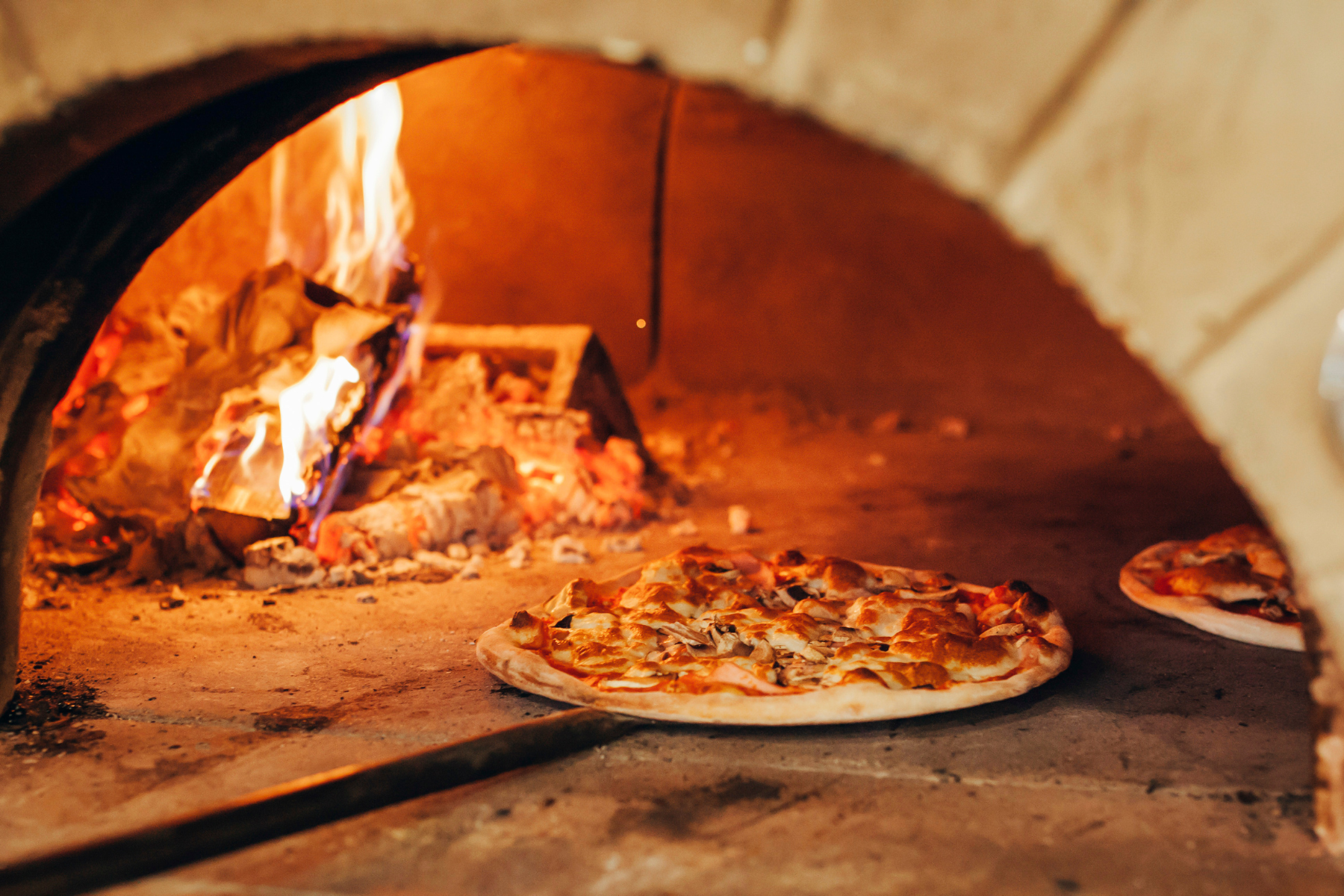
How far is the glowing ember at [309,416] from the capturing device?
13.4 ft

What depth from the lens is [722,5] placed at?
1538 millimetres

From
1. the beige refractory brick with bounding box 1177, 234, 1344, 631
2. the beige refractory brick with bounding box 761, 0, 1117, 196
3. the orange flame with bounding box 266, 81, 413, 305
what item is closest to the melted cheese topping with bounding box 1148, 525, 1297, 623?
the beige refractory brick with bounding box 1177, 234, 1344, 631

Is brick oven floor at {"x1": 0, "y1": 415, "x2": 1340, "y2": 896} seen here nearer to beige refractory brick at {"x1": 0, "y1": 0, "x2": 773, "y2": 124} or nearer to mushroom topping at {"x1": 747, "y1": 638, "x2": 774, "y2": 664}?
mushroom topping at {"x1": 747, "y1": 638, "x2": 774, "y2": 664}

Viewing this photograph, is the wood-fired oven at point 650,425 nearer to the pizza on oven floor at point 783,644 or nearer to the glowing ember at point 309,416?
the glowing ember at point 309,416

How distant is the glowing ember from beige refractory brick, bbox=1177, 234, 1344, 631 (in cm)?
337

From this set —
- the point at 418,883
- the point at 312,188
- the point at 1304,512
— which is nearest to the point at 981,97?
the point at 1304,512

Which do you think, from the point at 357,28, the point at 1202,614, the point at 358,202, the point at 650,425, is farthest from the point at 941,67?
the point at 650,425

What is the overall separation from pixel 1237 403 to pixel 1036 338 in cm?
605

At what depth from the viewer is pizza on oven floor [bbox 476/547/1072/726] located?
2.41m

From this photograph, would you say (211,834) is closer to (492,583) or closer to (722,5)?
(722,5)

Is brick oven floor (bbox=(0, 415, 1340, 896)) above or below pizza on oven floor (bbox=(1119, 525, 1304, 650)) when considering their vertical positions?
below

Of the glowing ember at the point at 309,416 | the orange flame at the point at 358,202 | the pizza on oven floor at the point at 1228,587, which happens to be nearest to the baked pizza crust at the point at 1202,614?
the pizza on oven floor at the point at 1228,587

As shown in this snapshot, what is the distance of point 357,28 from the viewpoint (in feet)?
5.47

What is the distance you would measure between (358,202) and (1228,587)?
4732 millimetres
